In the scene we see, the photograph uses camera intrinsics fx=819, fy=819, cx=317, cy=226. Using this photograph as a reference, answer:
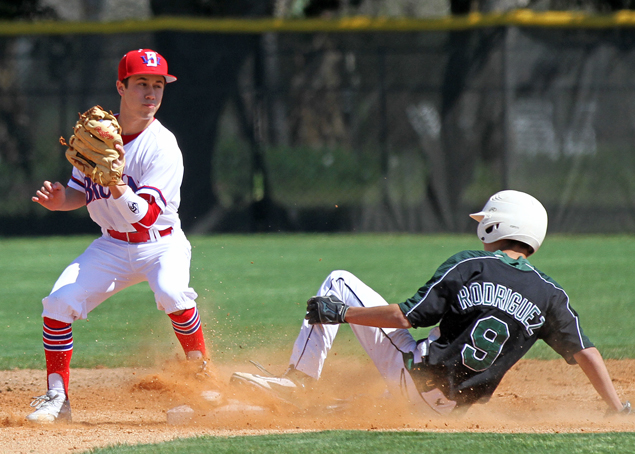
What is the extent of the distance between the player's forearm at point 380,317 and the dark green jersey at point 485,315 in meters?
0.03

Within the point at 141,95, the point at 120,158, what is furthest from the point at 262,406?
the point at 141,95

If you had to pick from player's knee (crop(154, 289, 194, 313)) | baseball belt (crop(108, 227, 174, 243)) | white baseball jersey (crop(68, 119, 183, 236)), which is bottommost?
player's knee (crop(154, 289, 194, 313))

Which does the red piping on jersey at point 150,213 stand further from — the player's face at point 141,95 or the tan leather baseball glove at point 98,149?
the player's face at point 141,95

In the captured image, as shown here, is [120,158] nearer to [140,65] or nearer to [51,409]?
[140,65]

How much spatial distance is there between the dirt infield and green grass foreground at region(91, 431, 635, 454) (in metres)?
0.23

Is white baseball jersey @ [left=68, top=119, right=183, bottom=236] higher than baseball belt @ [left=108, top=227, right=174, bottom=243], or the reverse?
white baseball jersey @ [left=68, top=119, right=183, bottom=236]

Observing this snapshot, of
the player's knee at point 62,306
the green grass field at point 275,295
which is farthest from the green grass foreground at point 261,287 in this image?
the player's knee at point 62,306

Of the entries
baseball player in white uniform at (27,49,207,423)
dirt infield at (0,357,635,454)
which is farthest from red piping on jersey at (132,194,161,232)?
dirt infield at (0,357,635,454)

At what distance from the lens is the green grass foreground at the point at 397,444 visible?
3.09 meters

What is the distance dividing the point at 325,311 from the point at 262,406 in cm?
63

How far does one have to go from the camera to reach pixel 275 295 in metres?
7.78

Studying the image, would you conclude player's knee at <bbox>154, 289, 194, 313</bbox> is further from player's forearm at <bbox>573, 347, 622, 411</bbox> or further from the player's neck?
player's forearm at <bbox>573, 347, 622, 411</bbox>

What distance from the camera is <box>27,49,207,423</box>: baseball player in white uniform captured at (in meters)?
4.04

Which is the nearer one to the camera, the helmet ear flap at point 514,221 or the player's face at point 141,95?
the helmet ear flap at point 514,221
